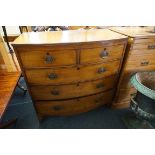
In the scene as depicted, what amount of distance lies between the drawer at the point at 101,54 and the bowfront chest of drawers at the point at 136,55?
131mm

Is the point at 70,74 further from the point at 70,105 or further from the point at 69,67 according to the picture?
the point at 70,105

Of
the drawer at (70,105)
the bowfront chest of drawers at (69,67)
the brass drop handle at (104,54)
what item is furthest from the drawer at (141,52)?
the drawer at (70,105)

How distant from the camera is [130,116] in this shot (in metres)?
1.91

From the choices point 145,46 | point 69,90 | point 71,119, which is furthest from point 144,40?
point 71,119

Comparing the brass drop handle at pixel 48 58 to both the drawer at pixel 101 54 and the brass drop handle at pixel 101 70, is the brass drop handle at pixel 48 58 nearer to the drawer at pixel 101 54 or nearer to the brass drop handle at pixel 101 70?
the drawer at pixel 101 54

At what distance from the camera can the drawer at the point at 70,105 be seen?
160 cm

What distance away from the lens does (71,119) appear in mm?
1859

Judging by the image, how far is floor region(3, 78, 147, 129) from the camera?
1.76 m

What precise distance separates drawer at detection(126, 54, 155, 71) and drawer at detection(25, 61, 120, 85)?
0.50 ft

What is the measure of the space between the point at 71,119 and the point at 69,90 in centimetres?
55
